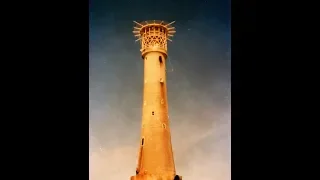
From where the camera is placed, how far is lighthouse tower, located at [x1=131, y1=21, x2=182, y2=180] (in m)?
6.54

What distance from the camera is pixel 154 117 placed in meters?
8.09

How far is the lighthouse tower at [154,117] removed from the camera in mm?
6535
